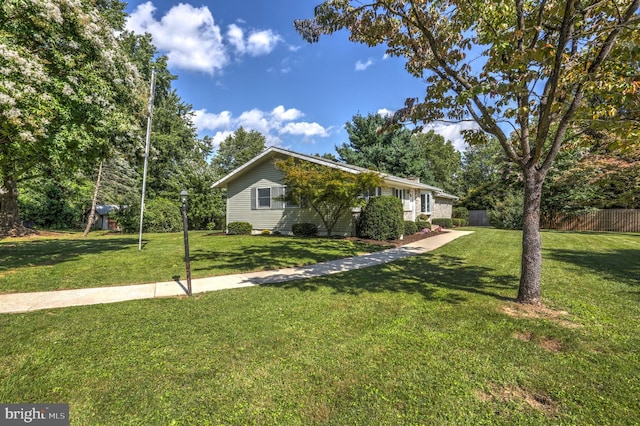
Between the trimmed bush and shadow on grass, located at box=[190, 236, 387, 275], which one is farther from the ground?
A: the trimmed bush

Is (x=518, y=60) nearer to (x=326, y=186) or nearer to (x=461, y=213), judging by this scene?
(x=326, y=186)

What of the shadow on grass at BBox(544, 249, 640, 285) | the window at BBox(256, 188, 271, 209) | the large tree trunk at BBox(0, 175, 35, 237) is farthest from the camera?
the window at BBox(256, 188, 271, 209)

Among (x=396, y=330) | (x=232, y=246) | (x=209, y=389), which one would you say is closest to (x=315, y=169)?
(x=232, y=246)

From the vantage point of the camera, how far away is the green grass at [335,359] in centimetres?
238

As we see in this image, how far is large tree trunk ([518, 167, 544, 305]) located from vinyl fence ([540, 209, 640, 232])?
2265 centimetres

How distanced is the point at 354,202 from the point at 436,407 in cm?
1172

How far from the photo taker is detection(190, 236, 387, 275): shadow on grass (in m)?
8.14

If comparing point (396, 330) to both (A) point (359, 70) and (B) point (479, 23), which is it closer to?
(B) point (479, 23)

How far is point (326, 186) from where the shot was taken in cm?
1341

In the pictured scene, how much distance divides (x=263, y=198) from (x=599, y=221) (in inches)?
910

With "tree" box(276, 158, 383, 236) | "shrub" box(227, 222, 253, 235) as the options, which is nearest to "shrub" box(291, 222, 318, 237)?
"tree" box(276, 158, 383, 236)

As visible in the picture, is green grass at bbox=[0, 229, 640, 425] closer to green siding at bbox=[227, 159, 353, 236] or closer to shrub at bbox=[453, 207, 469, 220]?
green siding at bbox=[227, 159, 353, 236]

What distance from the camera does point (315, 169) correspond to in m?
14.8

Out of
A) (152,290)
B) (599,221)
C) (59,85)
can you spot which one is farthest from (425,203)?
(59,85)
